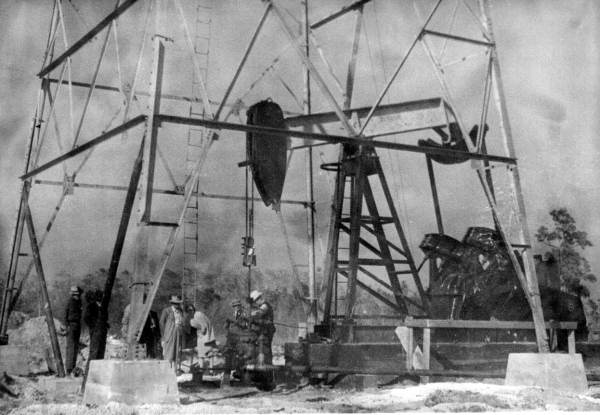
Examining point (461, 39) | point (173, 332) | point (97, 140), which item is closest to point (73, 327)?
point (173, 332)

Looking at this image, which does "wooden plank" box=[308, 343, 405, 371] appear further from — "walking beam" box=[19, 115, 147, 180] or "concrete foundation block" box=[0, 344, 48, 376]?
"concrete foundation block" box=[0, 344, 48, 376]

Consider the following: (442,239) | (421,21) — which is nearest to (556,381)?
(442,239)

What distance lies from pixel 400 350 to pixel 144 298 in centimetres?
495

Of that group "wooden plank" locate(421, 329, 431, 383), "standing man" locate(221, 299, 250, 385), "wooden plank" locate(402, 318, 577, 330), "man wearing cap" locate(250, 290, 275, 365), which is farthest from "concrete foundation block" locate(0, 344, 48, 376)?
"wooden plank" locate(421, 329, 431, 383)

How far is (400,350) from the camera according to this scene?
36.0ft

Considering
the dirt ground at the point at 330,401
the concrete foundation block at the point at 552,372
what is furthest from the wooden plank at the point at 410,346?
the concrete foundation block at the point at 552,372

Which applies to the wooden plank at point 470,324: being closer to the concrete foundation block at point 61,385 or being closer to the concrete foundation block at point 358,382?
the concrete foundation block at point 358,382

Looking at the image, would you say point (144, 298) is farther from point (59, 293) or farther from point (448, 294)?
point (59, 293)

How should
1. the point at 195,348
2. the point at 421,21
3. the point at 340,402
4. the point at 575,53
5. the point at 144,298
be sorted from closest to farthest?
the point at 144,298 → the point at 340,402 → the point at 421,21 → the point at 575,53 → the point at 195,348

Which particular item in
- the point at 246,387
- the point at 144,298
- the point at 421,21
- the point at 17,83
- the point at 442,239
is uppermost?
the point at 421,21

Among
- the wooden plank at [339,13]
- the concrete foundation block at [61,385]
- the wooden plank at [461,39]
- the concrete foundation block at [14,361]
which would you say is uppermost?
the wooden plank at [339,13]

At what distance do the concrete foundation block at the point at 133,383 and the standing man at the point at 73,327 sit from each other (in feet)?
15.3

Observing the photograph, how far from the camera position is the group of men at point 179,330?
10.7 meters

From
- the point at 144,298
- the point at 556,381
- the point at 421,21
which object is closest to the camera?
the point at 144,298
